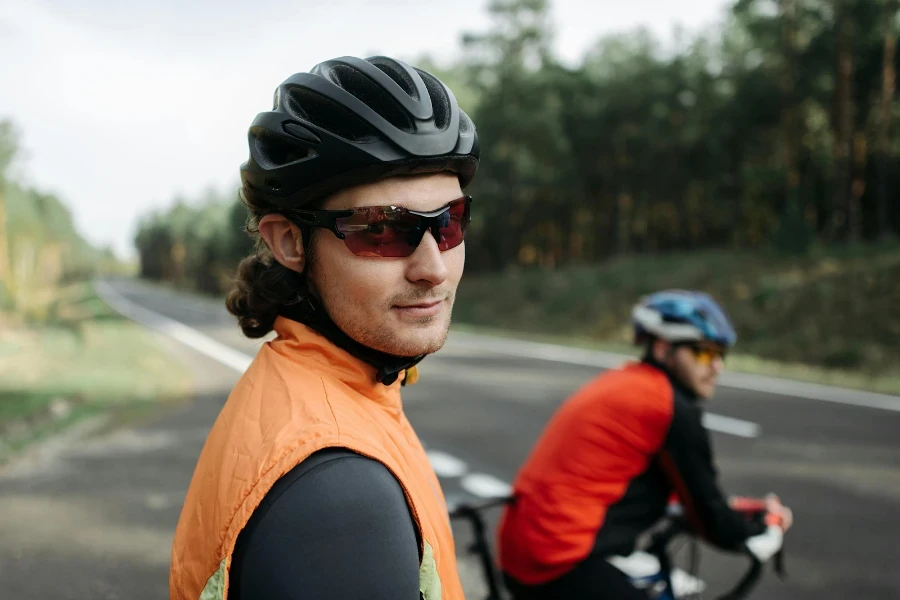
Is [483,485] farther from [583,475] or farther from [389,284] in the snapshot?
[389,284]

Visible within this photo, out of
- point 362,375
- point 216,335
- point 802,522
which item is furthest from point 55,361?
point 362,375

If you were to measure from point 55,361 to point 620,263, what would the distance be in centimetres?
2511

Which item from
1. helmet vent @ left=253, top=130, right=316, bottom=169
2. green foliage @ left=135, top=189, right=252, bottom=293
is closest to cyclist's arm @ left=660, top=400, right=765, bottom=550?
helmet vent @ left=253, top=130, right=316, bottom=169

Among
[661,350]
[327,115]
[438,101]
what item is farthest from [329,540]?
[661,350]

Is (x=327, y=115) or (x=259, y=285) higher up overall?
(x=327, y=115)

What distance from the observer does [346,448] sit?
1.11 meters

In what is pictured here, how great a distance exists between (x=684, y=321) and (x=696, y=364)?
19 centimetres

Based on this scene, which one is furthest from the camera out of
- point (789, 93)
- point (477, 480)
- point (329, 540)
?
point (789, 93)

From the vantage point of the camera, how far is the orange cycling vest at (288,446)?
1.11 meters

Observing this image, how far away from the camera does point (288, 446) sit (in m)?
1.11

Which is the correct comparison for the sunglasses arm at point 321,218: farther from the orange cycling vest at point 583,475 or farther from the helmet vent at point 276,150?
the orange cycling vest at point 583,475

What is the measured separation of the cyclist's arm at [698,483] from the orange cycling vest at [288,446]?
1607 millimetres

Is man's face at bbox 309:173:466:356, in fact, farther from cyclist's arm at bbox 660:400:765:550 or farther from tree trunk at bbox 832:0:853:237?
tree trunk at bbox 832:0:853:237

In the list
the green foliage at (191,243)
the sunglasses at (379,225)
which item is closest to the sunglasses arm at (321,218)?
the sunglasses at (379,225)
